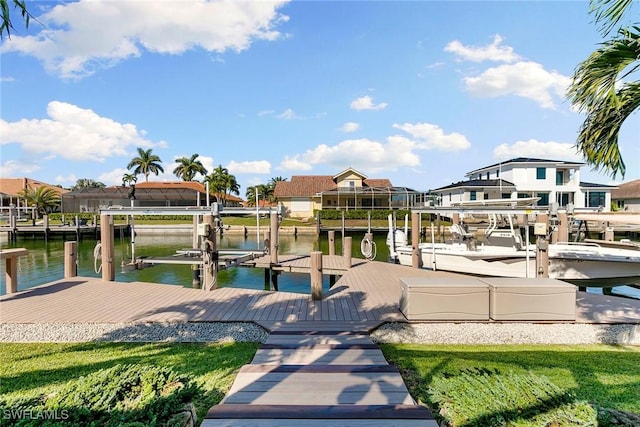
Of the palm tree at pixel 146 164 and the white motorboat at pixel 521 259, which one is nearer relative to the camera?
the white motorboat at pixel 521 259

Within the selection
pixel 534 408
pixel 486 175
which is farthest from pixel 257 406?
pixel 486 175

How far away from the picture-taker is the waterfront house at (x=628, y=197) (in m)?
46.0

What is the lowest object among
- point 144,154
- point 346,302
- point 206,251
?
point 346,302

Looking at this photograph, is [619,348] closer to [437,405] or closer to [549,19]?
[437,405]

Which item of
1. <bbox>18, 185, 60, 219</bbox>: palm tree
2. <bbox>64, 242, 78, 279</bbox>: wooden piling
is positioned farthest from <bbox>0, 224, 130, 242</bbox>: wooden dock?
<bbox>64, 242, 78, 279</bbox>: wooden piling

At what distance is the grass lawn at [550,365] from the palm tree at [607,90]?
8.58 feet

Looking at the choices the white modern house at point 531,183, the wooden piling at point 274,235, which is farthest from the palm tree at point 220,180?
the wooden piling at point 274,235

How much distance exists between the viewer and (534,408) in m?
3.04

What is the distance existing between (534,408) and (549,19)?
24.1 feet

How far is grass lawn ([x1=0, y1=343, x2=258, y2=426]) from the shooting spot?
4.03 metres

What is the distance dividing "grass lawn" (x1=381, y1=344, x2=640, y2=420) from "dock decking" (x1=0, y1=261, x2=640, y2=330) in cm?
103

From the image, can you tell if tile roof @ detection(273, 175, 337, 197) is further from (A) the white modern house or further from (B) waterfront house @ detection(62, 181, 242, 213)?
(A) the white modern house

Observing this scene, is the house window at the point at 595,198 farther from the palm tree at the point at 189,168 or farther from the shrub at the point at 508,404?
the palm tree at the point at 189,168

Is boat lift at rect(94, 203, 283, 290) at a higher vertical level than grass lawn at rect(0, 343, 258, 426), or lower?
higher
